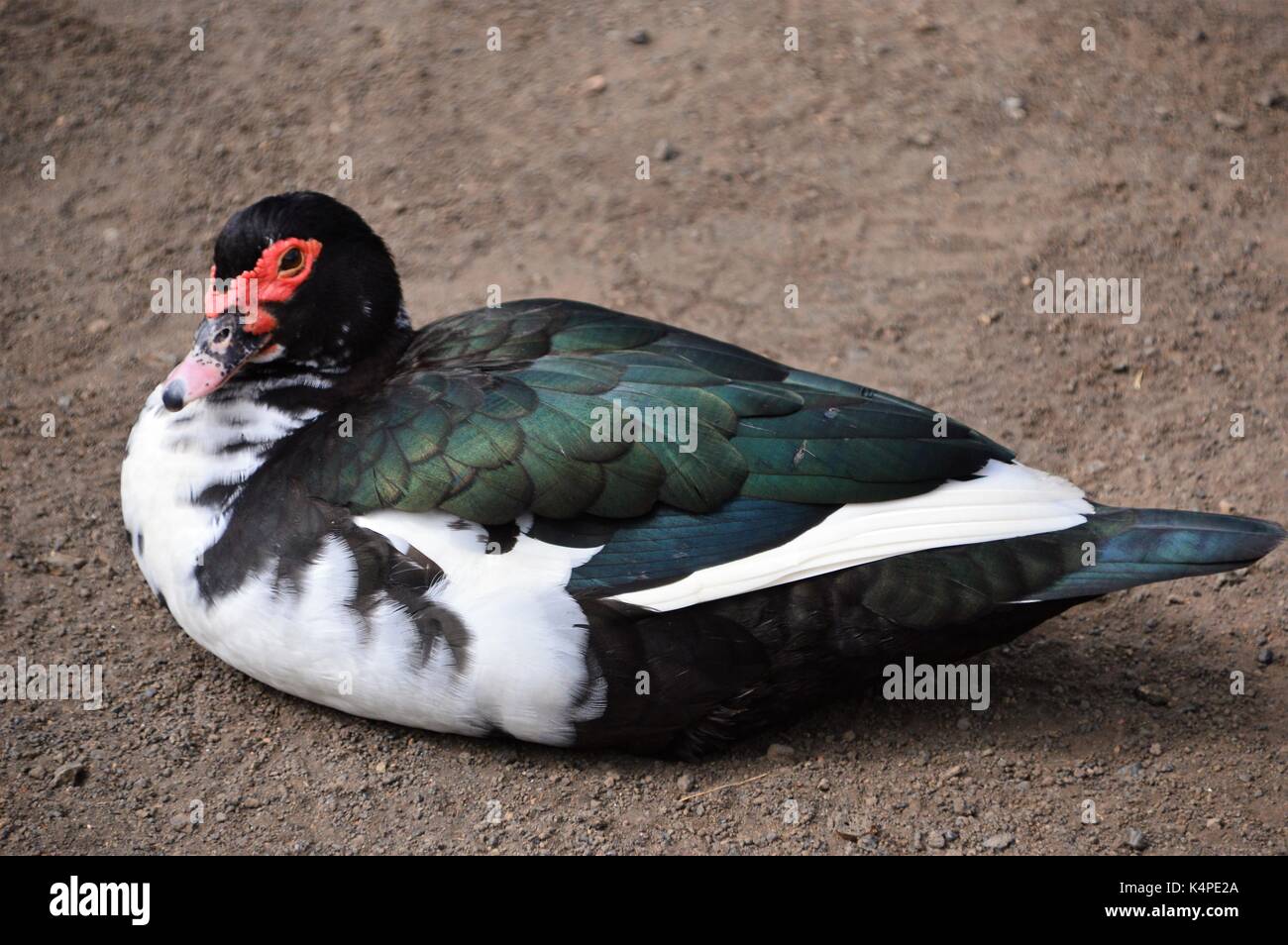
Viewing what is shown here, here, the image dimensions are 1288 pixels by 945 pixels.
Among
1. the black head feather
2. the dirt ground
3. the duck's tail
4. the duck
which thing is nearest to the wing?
the duck

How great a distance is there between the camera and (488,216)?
6.79 m

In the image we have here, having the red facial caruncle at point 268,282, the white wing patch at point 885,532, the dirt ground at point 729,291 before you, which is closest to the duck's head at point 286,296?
the red facial caruncle at point 268,282

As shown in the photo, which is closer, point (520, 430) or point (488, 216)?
point (520, 430)

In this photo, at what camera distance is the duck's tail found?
3.89 m

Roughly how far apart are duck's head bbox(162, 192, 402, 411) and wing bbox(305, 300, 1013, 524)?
1.03 ft

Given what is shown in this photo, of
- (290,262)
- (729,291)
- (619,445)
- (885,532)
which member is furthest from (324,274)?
(729,291)

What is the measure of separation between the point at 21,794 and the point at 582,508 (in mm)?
1827

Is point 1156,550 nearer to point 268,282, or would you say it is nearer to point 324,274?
point 324,274

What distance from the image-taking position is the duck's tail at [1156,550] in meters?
3.89

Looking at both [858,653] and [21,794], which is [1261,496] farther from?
[21,794]

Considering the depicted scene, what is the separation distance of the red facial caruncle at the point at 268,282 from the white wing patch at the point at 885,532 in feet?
4.68

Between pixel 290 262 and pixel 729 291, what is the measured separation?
2.57 meters

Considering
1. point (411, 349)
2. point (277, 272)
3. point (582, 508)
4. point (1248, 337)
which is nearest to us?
point (582, 508)

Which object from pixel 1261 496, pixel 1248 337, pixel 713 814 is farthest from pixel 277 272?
pixel 1248 337
